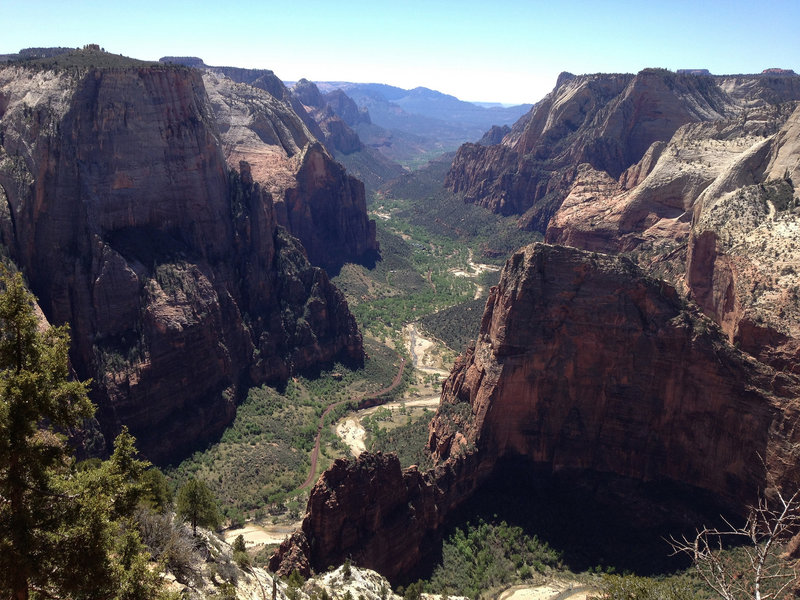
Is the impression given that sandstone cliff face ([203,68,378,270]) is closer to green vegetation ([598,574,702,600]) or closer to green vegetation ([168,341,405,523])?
green vegetation ([168,341,405,523])

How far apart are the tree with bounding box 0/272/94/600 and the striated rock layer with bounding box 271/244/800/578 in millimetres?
27681

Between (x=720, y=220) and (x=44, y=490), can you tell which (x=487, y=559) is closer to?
(x=44, y=490)

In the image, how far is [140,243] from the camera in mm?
66062

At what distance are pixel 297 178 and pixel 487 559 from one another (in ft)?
341

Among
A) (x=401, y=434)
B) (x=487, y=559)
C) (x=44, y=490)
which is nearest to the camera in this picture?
(x=44, y=490)

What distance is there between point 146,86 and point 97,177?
48.2 ft

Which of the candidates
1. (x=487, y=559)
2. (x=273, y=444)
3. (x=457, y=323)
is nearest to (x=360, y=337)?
(x=457, y=323)

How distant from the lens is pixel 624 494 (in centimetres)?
5003

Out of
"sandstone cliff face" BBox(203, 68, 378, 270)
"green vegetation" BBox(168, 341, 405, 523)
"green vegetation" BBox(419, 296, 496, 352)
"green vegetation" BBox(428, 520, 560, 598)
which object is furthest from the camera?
"sandstone cliff face" BBox(203, 68, 378, 270)

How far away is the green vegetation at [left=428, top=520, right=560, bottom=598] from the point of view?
44.8 meters

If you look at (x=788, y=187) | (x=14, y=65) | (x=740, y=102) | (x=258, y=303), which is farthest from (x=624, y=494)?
(x=740, y=102)

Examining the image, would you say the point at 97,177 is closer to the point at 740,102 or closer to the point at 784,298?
the point at 784,298

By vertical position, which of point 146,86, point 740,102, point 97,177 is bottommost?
point 97,177

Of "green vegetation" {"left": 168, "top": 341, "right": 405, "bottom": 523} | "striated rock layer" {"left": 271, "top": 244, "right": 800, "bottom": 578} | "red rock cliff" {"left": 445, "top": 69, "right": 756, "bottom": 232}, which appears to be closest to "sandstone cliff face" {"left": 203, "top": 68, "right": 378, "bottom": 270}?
"green vegetation" {"left": 168, "top": 341, "right": 405, "bottom": 523}
